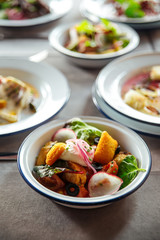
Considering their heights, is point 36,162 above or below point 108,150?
below

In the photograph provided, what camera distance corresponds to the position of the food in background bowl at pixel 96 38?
82.6 inches

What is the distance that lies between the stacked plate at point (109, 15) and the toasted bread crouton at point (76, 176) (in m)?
1.68

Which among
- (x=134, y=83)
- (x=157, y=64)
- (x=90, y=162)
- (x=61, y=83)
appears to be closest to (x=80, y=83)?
(x=61, y=83)

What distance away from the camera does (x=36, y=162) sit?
3.97 feet

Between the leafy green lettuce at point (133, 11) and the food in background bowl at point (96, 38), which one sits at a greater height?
the leafy green lettuce at point (133, 11)

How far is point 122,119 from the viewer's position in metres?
1.50

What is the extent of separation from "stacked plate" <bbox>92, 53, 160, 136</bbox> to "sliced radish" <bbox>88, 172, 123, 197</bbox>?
0.42m

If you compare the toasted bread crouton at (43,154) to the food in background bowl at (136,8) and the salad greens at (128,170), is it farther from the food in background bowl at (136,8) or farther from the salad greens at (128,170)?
the food in background bowl at (136,8)

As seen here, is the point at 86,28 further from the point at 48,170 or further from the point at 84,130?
the point at 48,170

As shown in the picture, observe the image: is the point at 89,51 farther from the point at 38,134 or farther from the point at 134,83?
the point at 38,134

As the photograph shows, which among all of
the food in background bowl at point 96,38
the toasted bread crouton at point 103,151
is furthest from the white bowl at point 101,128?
the food in background bowl at point 96,38

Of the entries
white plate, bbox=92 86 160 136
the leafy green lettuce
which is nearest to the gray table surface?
white plate, bbox=92 86 160 136

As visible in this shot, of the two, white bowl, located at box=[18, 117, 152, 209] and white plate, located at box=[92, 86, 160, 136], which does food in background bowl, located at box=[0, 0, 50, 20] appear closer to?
white plate, located at box=[92, 86, 160, 136]

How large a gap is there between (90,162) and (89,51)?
115 centimetres
